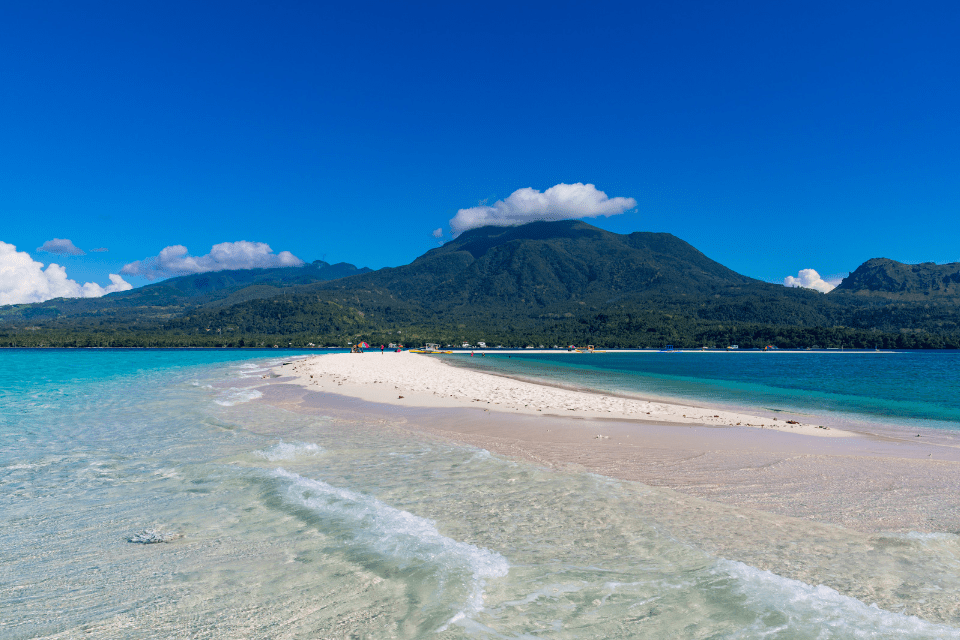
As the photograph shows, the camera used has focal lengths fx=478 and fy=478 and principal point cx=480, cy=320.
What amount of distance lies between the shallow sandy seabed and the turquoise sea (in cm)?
122

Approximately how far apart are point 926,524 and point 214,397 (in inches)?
1332

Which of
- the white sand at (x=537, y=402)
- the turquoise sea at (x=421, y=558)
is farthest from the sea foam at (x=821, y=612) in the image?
the white sand at (x=537, y=402)

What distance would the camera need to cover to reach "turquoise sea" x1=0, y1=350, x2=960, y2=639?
5.63 meters

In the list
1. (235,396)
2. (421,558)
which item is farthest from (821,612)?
(235,396)

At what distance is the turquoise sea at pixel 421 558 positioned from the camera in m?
5.63

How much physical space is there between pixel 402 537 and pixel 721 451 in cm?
1195

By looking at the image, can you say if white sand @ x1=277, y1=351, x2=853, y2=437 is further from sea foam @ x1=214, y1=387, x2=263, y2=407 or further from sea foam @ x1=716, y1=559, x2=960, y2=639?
sea foam @ x1=716, y1=559, x2=960, y2=639

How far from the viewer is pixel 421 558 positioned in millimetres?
7367

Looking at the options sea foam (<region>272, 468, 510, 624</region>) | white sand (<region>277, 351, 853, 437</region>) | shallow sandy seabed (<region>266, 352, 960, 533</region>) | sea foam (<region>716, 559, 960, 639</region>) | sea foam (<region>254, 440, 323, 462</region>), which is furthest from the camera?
white sand (<region>277, 351, 853, 437</region>)

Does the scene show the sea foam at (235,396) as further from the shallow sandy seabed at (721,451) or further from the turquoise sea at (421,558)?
the turquoise sea at (421,558)

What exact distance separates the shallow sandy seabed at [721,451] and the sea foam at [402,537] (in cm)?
562

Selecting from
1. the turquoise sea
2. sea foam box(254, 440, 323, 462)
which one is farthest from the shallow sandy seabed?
sea foam box(254, 440, 323, 462)

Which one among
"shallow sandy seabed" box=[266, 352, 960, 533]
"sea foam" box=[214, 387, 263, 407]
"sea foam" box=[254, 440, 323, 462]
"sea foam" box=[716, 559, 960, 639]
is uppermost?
"sea foam" box=[716, 559, 960, 639]

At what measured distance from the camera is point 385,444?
16.2 meters
